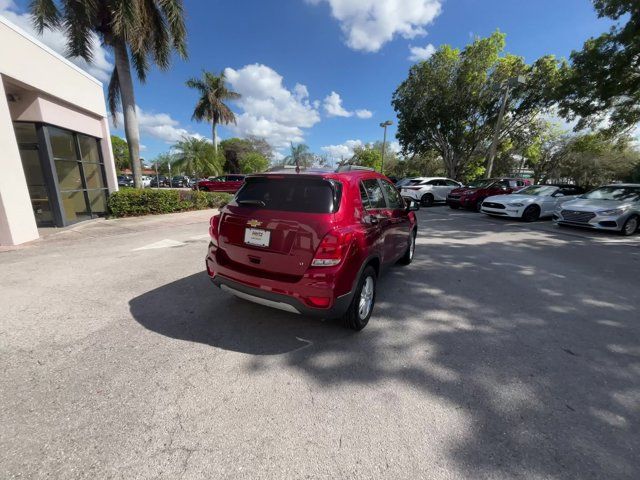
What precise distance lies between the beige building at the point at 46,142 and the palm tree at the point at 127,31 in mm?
1467

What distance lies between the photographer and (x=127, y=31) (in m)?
10.5

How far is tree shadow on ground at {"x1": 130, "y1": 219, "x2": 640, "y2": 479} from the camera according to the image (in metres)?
1.83

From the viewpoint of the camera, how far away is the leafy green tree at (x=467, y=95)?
21156 mm

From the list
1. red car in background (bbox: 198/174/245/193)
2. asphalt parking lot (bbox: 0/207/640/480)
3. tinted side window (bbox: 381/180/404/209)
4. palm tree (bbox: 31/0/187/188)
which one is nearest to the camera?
asphalt parking lot (bbox: 0/207/640/480)

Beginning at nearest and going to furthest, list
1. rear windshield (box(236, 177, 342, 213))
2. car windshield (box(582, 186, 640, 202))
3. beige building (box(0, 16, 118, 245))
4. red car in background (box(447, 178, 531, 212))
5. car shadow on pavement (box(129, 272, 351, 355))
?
1. rear windshield (box(236, 177, 342, 213))
2. car shadow on pavement (box(129, 272, 351, 355))
3. beige building (box(0, 16, 118, 245))
4. car windshield (box(582, 186, 640, 202))
5. red car in background (box(447, 178, 531, 212))

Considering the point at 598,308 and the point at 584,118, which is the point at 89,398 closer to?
the point at 598,308

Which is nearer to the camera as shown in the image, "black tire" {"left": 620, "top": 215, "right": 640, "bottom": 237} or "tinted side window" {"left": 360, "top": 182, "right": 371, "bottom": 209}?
"tinted side window" {"left": 360, "top": 182, "right": 371, "bottom": 209}

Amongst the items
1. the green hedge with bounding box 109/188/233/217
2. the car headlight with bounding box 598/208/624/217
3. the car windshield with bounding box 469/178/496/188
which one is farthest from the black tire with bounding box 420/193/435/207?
the green hedge with bounding box 109/188/233/217

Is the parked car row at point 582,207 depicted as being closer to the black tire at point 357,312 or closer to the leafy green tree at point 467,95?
the black tire at point 357,312

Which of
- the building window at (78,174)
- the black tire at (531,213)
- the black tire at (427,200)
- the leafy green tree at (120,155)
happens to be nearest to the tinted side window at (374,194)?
the black tire at (531,213)

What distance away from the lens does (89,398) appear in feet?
7.13

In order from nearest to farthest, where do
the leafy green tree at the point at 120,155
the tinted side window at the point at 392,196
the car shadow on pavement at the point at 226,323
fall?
the car shadow on pavement at the point at 226,323 → the tinted side window at the point at 392,196 → the leafy green tree at the point at 120,155

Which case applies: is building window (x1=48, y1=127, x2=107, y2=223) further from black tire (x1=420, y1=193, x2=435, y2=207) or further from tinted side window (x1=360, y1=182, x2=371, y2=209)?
black tire (x1=420, y1=193, x2=435, y2=207)

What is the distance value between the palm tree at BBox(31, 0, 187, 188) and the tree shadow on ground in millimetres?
11597
